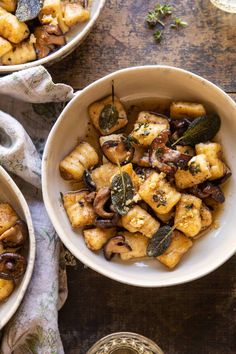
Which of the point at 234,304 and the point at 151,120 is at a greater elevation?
the point at 151,120

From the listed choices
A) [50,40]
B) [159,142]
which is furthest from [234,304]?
[50,40]

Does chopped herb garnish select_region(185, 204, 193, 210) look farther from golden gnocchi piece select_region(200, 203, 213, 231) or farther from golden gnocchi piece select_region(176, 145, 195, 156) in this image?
golden gnocchi piece select_region(176, 145, 195, 156)

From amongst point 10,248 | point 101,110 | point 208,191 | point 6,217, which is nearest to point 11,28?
point 101,110

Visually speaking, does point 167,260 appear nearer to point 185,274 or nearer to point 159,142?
point 185,274

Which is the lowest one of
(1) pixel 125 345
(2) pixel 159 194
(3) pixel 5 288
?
(1) pixel 125 345

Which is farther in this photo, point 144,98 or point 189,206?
point 144,98

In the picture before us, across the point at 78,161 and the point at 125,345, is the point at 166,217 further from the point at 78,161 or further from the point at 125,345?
the point at 125,345
